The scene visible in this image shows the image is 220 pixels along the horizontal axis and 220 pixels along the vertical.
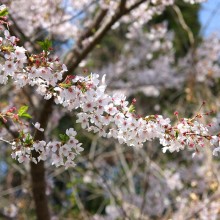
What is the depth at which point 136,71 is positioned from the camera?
7492 mm

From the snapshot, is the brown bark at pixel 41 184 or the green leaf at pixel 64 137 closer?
the green leaf at pixel 64 137

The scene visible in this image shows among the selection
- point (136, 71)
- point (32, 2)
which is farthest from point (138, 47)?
point (32, 2)

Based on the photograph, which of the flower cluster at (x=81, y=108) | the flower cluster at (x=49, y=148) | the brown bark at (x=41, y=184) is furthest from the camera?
the brown bark at (x=41, y=184)

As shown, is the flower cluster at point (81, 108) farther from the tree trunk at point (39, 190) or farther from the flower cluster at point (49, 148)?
the tree trunk at point (39, 190)

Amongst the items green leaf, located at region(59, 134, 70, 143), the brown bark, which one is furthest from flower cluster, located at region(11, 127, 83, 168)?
the brown bark

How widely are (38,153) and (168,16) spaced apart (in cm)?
1177

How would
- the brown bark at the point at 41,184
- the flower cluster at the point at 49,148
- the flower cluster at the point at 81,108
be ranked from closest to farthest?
1. the flower cluster at the point at 81,108
2. the flower cluster at the point at 49,148
3. the brown bark at the point at 41,184

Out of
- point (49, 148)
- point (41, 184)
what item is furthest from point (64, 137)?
point (41, 184)

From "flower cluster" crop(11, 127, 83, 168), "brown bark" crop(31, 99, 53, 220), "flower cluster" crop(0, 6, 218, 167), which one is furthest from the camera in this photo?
"brown bark" crop(31, 99, 53, 220)

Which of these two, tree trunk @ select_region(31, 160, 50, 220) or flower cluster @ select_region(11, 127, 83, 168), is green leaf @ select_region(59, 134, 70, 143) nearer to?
flower cluster @ select_region(11, 127, 83, 168)

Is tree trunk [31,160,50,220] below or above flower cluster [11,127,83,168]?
below

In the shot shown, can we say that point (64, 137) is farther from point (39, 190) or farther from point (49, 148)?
point (39, 190)

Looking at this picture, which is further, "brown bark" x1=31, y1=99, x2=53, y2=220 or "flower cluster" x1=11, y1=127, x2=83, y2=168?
"brown bark" x1=31, y1=99, x2=53, y2=220

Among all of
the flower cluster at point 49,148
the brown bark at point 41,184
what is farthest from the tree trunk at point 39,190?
the flower cluster at point 49,148
